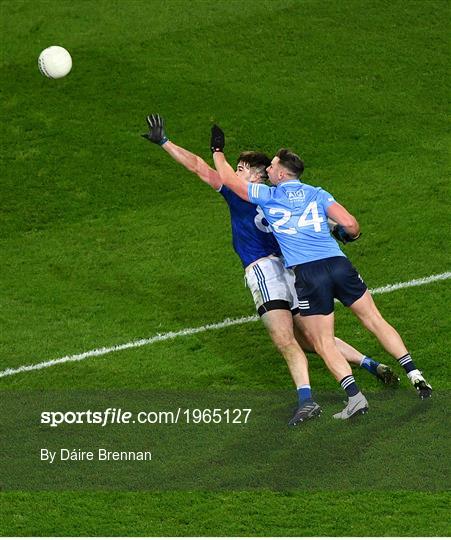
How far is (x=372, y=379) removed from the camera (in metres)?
12.8

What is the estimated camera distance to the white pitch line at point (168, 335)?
526 inches

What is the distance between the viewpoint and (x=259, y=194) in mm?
12102

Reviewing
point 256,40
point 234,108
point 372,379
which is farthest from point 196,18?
point 372,379

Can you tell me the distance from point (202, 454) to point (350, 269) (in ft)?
6.82

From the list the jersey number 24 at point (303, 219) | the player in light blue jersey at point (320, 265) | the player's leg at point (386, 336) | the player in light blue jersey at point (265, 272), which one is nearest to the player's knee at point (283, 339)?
the player in light blue jersey at point (265, 272)

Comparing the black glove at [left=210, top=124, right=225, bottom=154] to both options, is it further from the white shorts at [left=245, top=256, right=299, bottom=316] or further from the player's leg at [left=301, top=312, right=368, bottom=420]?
the player's leg at [left=301, top=312, right=368, bottom=420]

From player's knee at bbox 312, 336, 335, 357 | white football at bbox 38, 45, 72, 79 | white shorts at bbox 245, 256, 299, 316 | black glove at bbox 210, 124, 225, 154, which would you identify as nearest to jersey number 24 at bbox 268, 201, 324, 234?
white shorts at bbox 245, 256, 299, 316

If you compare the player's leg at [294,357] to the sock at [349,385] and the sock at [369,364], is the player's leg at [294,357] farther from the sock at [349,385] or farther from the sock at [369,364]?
the sock at [369,364]

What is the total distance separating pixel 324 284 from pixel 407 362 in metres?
1.04

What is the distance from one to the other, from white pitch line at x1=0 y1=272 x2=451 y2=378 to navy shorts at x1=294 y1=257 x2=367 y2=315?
7.48ft

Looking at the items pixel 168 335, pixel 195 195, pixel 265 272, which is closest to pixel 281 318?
pixel 265 272

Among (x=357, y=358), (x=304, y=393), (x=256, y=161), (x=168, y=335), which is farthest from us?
(x=168, y=335)

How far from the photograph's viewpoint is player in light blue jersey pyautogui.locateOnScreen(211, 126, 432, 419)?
11.9m

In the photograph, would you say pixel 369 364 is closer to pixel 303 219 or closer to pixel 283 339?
pixel 283 339
